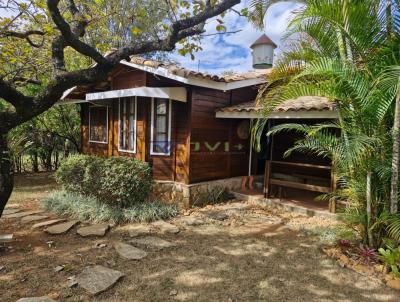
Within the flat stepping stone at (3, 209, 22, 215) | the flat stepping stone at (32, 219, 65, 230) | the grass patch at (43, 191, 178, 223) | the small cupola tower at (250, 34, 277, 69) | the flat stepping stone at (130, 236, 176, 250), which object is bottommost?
the flat stepping stone at (130, 236, 176, 250)

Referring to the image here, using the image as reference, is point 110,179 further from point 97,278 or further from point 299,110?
point 299,110

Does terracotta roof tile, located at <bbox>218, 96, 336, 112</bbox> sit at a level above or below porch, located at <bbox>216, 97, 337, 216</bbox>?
above

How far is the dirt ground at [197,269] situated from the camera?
3.21 meters

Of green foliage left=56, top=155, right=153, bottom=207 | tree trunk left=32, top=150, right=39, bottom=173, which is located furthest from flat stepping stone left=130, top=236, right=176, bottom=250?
tree trunk left=32, top=150, right=39, bottom=173

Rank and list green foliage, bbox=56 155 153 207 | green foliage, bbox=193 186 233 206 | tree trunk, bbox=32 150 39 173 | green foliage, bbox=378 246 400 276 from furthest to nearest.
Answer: tree trunk, bbox=32 150 39 173 < green foliage, bbox=193 186 233 206 < green foliage, bbox=56 155 153 207 < green foliage, bbox=378 246 400 276

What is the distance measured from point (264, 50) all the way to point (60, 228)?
8.16 metres

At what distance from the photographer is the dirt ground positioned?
321 cm

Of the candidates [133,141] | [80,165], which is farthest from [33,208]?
[133,141]

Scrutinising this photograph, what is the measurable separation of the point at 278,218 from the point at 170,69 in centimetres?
417

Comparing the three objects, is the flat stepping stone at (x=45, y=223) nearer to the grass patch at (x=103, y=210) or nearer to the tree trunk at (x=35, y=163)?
the grass patch at (x=103, y=210)

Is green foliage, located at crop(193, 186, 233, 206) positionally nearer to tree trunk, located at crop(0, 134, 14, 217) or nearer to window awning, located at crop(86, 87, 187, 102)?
window awning, located at crop(86, 87, 187, 102)

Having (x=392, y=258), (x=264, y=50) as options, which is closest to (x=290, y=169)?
(x=264, y=50)

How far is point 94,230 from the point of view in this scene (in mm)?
5094

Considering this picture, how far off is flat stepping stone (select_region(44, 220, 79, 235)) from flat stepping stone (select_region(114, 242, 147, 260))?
1209 millimetres
